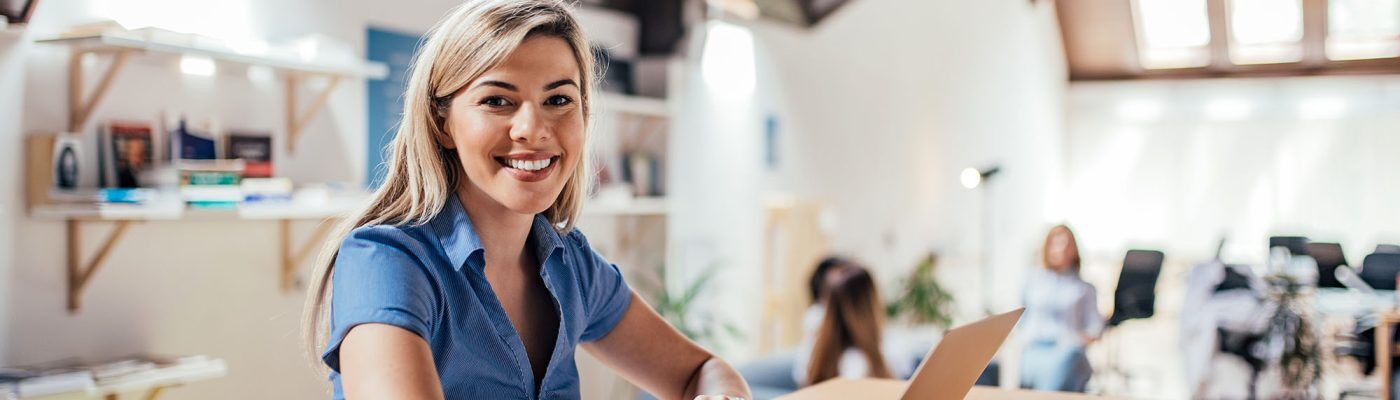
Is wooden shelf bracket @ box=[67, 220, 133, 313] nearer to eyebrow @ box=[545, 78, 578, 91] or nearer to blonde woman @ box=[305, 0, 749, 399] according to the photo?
Result: blonde woman @ box=[305, 0, 749, 399]

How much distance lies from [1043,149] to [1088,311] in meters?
6.32

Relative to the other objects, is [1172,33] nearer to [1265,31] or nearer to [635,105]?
[1265,31]

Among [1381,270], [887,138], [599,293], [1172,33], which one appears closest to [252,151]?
[599,293]

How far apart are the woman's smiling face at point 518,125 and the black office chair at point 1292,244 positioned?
8.49 metres

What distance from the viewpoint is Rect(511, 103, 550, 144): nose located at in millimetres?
1362

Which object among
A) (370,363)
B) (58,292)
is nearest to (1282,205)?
(58,292)

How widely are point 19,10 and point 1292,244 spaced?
8512 mm

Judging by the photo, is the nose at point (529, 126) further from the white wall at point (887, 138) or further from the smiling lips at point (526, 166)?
the white wall at point (887, 138)

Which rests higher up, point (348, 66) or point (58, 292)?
point (348, 66)

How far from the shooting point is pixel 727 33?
6172 millimetres

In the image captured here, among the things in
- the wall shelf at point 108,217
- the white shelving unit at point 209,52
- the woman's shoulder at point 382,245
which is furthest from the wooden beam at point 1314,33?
the woman's shoulder at point 382,245

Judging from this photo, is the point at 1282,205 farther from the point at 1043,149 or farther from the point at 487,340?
the point at 487,340

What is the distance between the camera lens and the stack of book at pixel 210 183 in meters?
3.25

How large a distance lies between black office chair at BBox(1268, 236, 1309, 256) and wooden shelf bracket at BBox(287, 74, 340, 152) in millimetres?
7281
